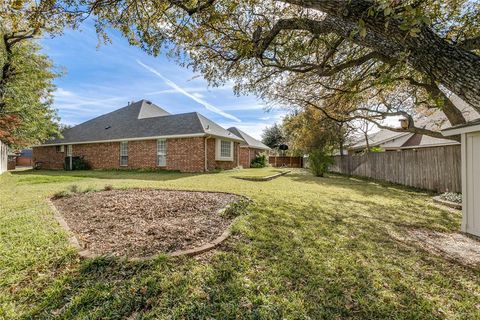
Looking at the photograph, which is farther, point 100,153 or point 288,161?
point 288,161

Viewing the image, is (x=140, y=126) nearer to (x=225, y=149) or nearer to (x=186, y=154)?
(x=186, y=154)

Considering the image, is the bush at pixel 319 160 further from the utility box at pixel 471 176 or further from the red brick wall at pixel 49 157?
the red brick wall at pixel 49 157

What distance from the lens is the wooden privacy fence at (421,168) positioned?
8.89 metres

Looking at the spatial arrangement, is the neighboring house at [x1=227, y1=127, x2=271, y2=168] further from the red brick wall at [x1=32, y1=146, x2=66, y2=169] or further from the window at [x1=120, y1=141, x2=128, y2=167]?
the red brick wall at [x1=32, y1=146, x2=66, y2=169]

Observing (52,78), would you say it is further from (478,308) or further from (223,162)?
(478,308)

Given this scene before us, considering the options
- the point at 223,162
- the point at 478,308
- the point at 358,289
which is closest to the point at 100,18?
the point at 358,289

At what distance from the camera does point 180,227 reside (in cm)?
389

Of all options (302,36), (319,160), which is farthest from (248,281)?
(319,160)

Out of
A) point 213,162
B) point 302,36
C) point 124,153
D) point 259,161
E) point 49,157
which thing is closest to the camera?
point 302,36

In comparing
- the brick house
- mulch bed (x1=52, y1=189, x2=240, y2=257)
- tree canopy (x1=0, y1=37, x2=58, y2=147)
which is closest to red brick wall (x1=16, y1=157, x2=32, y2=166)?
the brick house

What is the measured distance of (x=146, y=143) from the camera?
16.8 meters

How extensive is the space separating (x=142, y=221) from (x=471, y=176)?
6.12 m

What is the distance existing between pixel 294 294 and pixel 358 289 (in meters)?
0.73

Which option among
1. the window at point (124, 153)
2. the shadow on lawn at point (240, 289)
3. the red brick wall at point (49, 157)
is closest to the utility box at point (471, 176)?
the shadow on lawn at point (240, 289)
